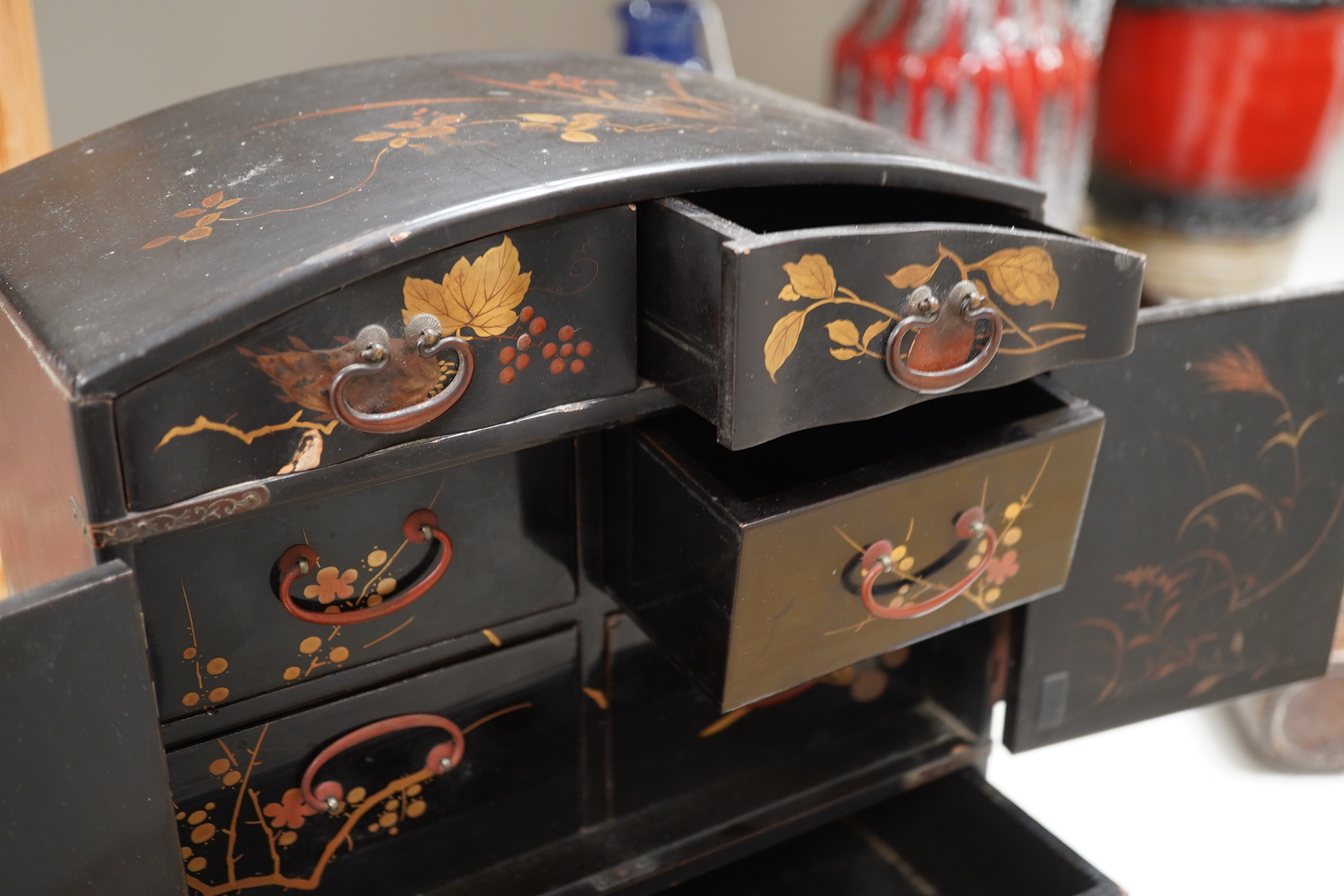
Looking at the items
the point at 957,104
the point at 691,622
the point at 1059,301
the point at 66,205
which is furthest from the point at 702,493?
the point at 957,104

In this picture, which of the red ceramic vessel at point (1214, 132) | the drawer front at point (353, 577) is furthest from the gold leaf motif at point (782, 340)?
the red ceramic vessel at point (1214, 132)

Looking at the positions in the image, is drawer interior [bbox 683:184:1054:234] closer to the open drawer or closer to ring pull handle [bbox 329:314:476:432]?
ring pull handle [bbox 329:314:476:432]

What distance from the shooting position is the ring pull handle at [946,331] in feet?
2.31

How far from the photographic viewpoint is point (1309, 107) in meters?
1.48

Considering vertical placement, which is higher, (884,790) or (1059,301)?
(1059,301)

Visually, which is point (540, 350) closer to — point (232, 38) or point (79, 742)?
point (79, 742)

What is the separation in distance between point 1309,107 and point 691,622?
115 cm

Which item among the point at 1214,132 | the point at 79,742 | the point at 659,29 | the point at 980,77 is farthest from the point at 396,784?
the point at 1214,132

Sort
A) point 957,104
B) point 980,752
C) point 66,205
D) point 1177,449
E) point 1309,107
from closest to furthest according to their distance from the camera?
point 66,205, point 1177,449, point 980,752, point 957,104, point 1309,107

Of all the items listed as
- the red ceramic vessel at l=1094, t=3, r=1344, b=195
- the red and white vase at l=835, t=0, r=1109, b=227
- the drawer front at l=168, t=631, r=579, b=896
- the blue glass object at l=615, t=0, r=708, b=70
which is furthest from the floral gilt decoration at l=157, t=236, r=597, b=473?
the red ceramic vessel at l=1094, t=3, r=1344, b=195

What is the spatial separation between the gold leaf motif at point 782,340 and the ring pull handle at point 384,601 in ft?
0.81

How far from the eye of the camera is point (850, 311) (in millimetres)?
681

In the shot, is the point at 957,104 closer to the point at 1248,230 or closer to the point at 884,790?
the point at 1248,230

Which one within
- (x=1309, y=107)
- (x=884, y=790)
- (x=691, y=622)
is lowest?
(x=884, y=790)
